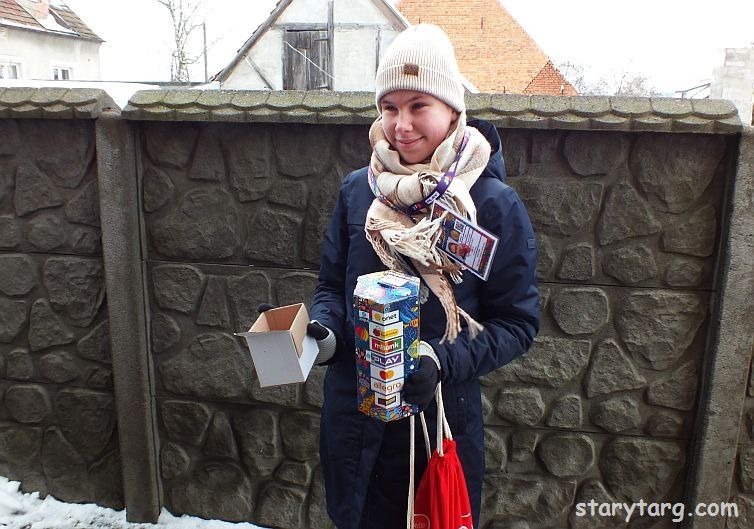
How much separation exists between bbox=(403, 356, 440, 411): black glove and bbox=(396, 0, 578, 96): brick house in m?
13.9

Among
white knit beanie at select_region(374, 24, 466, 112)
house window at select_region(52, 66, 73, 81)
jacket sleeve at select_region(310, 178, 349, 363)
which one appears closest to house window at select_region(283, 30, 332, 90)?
jacket sleeve at select_region(310, 178, 349, 363)

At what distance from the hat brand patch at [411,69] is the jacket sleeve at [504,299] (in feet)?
1.21

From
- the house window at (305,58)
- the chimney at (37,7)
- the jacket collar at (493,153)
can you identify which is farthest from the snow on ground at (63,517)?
the chimney at (37,7)

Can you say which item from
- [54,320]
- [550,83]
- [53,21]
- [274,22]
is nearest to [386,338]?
[54,320]

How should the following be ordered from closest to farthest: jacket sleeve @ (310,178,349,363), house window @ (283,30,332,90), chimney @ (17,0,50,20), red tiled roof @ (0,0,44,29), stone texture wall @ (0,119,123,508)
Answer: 1. jacket sleeve @ (310,178,349,363)
2. stone texture wall @ (0,119,123,508)
3. house window @ (283,30,332,90)
4. red tiled roof @ (0,0,44,29)
5. chimney @ (17,0,50,20)

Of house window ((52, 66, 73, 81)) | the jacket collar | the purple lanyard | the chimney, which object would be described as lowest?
the purple lanyard

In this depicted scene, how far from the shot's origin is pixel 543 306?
228 centimetres

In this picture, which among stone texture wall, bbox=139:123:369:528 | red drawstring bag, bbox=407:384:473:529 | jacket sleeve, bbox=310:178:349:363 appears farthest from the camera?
stone texture wall, bbox=139:123:369:528

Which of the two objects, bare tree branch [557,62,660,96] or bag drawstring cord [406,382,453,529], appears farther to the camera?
bare tree branch [557,62,660,96]

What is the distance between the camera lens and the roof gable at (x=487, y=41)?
47.1 ft

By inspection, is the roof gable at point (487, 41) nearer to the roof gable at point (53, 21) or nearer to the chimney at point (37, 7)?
the roof gable at point (53, 21)

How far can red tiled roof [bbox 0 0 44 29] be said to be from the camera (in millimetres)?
14883

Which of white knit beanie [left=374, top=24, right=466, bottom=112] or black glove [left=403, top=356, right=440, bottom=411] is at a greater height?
white knit beanie [left=374, top=24, right=466, bottom=112]

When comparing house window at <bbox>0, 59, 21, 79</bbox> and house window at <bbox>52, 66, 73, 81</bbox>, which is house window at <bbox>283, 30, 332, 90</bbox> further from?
house window at <bbox>52, 66, 73, 81</bbox>
